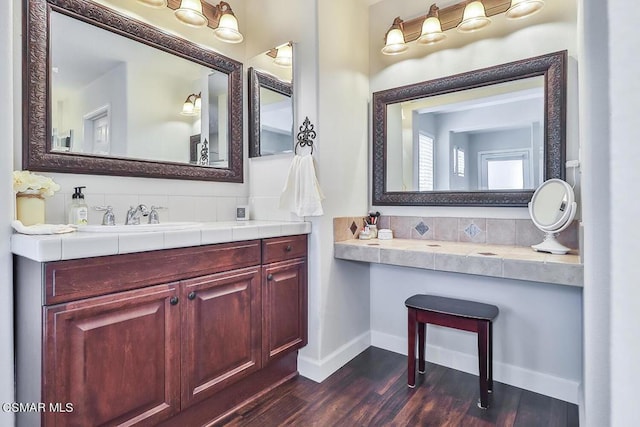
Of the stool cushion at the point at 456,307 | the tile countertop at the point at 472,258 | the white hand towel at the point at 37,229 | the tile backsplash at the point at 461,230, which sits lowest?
the stool cushion at the point at 456,307

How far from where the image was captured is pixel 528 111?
2.09 m

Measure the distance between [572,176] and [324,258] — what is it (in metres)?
1.52

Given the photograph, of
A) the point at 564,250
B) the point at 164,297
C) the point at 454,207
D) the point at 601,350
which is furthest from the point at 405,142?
the point at 601,350

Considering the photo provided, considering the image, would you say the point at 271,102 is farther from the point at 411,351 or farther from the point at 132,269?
the point at 411,351

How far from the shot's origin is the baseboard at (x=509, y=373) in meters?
1.94

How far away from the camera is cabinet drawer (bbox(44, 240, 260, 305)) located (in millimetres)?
1183

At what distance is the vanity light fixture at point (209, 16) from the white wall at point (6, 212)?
692 millimetres

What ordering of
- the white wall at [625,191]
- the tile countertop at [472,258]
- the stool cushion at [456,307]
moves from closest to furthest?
the white wall at [625,191], the tile countertop at [472,258], the stool cushion at [456,307]

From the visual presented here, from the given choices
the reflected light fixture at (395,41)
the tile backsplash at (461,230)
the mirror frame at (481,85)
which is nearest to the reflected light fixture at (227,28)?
the reflected light fixture at (395,41)

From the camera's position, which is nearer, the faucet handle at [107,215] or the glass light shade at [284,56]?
the faucet handle at [107,215]

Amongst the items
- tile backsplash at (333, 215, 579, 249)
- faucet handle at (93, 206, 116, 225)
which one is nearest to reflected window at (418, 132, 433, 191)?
tile backsplash at (333, 215, 579, 249)

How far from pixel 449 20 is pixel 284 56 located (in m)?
1.15

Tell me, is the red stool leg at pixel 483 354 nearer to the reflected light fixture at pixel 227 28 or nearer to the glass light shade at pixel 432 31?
the glass light shade at pixel 432 31

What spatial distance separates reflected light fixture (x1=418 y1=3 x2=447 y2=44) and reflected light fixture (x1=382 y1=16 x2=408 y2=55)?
0.15m
